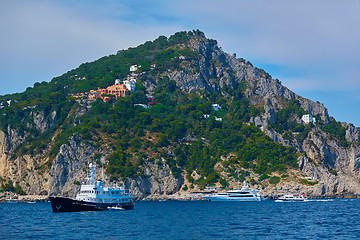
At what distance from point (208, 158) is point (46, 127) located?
59184 mm

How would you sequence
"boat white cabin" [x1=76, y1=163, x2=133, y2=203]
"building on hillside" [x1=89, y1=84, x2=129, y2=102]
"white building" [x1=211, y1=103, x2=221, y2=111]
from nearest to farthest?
"boat white cabin" [x1=76, y1=163, x2=133, y2=203]
"building on hillside" [x1=89, y1=84, x2=129, y2=102]
"white building" [x1=211, y1=103, x2=221, y2=111]

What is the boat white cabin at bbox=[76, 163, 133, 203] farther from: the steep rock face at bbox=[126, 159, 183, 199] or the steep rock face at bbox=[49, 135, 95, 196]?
the steep rock face at bbox=[126, 159, 183, 199]

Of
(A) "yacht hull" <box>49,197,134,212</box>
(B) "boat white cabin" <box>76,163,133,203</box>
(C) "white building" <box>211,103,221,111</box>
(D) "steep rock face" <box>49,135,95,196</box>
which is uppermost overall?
(C) "white building" <box>211,103,221,111</box>

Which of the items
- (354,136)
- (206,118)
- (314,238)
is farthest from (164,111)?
(314,238)

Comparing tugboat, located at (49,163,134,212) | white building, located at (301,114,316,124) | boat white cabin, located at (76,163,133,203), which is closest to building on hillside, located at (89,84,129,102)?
white building, located at (301,114,316,124)

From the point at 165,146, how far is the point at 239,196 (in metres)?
32.0

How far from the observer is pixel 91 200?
93.6 metres

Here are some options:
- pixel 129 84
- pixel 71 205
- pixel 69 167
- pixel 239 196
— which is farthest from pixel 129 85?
pixel 71 205

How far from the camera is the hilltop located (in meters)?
145

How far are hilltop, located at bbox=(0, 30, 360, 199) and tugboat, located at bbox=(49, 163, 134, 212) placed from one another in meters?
39.5

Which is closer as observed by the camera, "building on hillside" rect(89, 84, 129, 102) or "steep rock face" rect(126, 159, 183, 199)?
"steep rock face" rect(126, 159, 183, 199)

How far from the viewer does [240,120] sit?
600 feet

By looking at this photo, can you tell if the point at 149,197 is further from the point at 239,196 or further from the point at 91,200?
the point at 91,200

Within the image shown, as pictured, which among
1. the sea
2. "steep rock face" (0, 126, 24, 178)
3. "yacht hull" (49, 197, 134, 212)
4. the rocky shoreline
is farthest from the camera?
"steep rock face" (0, 126, 24, 178)
